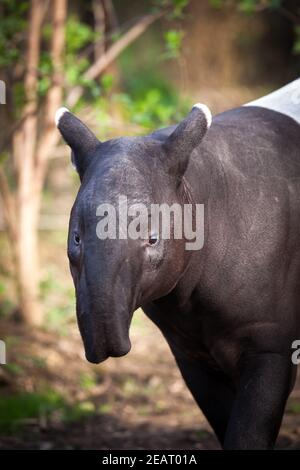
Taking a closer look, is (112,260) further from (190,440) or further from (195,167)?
(190,440)

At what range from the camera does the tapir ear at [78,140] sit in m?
3.01

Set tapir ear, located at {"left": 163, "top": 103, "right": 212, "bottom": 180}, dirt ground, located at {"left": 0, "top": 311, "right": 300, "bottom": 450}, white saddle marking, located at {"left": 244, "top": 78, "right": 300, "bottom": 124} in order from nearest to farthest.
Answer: tapir ear, located at {"left": 163, "top": 103, "right": 212, "bottom": 180} < white saddle marking, located at {"left": 244, "top": 78, "right": 300, "bottom": 124} < dirt ground, located at {"left": 0, "top": 311, "right": 300, "bottom": 450}

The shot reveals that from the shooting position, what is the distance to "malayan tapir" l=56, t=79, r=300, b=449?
8.84ft

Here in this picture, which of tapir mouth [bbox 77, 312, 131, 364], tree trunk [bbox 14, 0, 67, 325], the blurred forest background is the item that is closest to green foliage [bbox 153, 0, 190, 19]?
the blurred forest background

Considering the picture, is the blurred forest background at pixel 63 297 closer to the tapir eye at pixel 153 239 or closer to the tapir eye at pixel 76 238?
the tapir eye at pixel 153 239

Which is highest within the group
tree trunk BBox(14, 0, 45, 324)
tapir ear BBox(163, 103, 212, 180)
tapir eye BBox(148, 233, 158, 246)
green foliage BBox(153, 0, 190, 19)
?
green foliage BBox(153, 0, 190, 19)

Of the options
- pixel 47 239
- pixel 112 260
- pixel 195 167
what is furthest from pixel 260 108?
pixel 47 239

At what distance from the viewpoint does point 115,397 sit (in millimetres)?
6207

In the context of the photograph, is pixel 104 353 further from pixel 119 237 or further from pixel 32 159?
pixel 32 159

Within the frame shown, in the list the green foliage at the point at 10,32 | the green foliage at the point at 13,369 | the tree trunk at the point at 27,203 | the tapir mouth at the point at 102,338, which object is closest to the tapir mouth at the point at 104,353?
the tapir mouth at the point at 102,338

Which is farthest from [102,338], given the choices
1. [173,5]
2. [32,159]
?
[32,159]

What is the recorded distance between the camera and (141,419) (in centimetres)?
567

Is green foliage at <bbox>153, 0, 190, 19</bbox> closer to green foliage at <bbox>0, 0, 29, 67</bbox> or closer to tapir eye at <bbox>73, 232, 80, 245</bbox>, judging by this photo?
green foliage at <bbox>0, 0, 29, 67</bbox>
